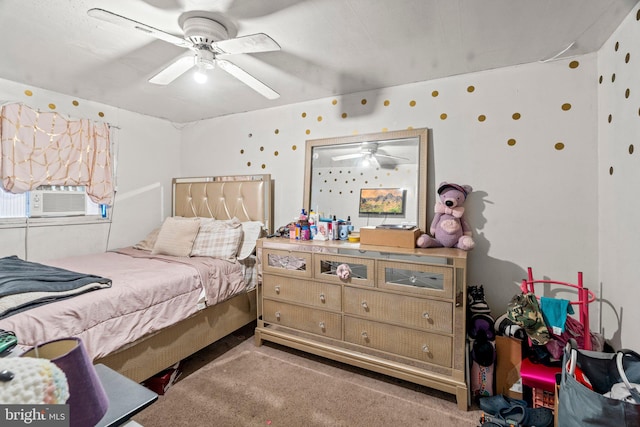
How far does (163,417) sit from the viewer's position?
176cm

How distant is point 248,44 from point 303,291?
1.71 meters

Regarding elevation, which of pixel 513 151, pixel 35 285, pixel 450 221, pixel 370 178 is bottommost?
pixel 35 285

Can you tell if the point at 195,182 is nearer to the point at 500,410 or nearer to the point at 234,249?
the point at 234,249

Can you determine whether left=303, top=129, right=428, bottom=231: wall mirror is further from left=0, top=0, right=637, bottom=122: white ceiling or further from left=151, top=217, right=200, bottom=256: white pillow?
left=151, top=217, right=200, bottom=256: white pillow

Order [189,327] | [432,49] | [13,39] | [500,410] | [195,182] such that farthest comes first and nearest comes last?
1. [195,182]
2. [189,327]
3. [432,49]
4. [13,39]
5. [500,410]

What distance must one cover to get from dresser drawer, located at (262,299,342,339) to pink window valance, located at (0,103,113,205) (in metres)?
2.06

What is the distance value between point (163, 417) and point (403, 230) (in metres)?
1.89

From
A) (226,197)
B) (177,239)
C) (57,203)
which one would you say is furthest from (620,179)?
(57,203)

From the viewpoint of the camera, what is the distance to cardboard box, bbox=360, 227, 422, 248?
2121 millimetres

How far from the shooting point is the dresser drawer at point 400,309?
1885 millimetres

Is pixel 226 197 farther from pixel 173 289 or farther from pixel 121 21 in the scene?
pixel 121 21

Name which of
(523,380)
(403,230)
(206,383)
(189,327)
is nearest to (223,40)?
(403,230)

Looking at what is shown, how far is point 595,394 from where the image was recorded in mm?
1140

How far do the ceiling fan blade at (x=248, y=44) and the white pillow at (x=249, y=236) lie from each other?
1617mm
